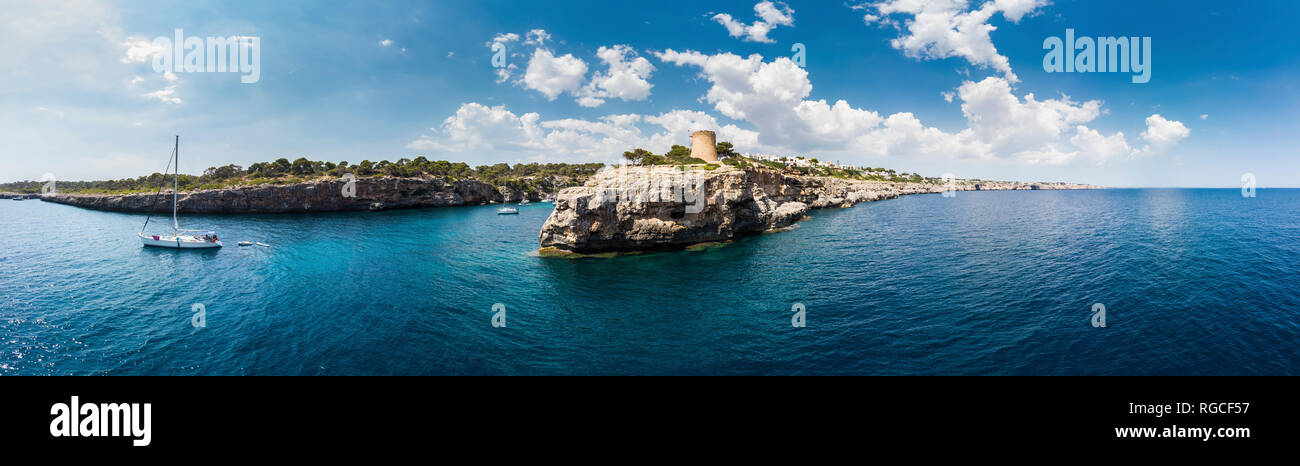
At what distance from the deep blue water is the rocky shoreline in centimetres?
5485

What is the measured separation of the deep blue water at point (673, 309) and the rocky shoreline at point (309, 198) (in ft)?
180

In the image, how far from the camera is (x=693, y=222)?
48.5 m

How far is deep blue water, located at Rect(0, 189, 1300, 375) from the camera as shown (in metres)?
19.8

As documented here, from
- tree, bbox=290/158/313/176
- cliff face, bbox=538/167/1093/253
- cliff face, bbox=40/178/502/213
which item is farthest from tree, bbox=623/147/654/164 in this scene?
tree, bbox=290/158/313/176

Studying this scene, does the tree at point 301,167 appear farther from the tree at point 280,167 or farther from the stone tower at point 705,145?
the stone tower at point 705,145

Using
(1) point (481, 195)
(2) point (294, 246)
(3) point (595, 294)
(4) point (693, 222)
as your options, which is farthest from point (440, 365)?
(1) point (481, 195)

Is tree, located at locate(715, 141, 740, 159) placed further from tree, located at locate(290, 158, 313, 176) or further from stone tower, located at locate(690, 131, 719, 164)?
tree, located at locate(290, 158, 313, 176)

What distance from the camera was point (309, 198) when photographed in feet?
331

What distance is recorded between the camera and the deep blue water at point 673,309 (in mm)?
19844

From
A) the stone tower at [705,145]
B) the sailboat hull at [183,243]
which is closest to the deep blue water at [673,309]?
the sailboat hull at [183,243]

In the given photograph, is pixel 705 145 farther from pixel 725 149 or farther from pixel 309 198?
pixel 309 198

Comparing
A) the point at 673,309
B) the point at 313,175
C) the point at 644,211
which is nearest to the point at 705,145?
the point at 644,211
